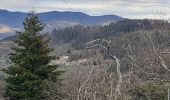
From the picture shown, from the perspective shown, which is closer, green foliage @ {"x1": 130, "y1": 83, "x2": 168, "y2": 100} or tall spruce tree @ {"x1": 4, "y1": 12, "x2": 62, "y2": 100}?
green foliage @ {"x1": 130, "y1": 83, "x2": 168, "y2": 100}

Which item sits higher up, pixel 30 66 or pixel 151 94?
pixel 30 66

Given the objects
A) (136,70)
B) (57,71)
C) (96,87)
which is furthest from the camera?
(57,71)

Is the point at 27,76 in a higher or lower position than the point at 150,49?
lower

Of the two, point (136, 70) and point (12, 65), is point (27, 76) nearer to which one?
point (12, 65)

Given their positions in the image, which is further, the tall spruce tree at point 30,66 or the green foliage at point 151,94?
the tall spruce tree at point 30,66

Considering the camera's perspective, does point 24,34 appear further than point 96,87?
Yes

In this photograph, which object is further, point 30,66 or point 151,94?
point 30,66

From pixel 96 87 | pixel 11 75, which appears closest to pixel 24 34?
pixel 11 75

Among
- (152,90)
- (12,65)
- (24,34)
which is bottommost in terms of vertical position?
(152,90)
